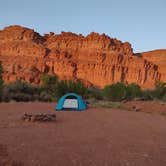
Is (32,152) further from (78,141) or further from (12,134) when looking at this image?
(12,134)

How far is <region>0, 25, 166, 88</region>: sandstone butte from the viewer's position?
66.9 m

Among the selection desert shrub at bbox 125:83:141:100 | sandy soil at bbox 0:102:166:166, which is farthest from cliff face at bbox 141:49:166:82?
sandy soil at bbox 0:102:166:166

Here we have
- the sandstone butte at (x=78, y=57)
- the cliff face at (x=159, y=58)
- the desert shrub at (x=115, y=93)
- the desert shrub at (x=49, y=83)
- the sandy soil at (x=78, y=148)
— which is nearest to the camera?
the sandy soil at (x=78, y=148)

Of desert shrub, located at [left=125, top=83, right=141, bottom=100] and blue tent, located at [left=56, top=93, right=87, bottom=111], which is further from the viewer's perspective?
desert shrub, located at [left=125, top=83, right=141, bottom=100]

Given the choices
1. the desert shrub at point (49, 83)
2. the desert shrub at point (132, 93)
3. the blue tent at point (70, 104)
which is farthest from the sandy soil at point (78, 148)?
the desert shrub at point (49, 83)

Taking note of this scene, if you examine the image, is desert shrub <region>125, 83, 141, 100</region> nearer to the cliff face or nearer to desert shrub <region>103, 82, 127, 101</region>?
desert shrub <region>103, 82, 127, 101</region>

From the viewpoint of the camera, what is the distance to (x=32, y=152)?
4977 mm

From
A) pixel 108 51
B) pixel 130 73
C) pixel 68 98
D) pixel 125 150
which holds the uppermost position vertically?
pixel 108 51

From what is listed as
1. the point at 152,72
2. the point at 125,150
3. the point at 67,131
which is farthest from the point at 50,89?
the point at 152,72

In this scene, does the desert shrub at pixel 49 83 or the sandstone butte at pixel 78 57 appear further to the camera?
the sandstone butte at pixel 78 57

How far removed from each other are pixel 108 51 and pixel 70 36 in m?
12.5

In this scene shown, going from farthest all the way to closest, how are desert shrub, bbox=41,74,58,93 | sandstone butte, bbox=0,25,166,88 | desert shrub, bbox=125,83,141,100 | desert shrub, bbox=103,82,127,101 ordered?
sandstone butte, bbox=0,25,166,88 < desert shrub, bbox=41,74,58,93 < desert shrub, bbox=125,83,141,100 < desert shrub, bbox=103,82,127,101

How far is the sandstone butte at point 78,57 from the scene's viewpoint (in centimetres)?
6694

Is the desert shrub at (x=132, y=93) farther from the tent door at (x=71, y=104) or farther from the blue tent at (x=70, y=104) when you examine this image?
the tent door at (x=71, y=104)
